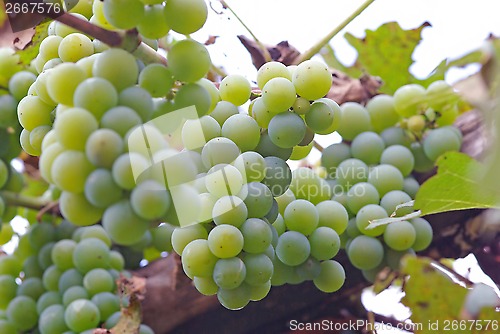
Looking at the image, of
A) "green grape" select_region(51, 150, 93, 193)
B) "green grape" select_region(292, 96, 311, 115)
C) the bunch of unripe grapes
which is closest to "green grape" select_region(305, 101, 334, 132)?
"green grape" select_region(292, 96, 311, 115)

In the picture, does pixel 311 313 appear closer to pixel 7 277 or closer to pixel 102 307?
pixel 102 307

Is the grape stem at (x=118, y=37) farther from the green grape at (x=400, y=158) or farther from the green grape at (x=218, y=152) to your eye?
the green grape at (x=400, y=158)

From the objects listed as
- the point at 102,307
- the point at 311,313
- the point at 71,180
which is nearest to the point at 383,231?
the point at 311,313

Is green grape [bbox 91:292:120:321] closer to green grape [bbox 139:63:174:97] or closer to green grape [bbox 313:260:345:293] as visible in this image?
green grape [bbox 313:260:345:293]

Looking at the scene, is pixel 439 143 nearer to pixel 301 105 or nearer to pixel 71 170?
pixel 301 105

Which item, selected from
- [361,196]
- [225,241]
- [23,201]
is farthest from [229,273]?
[23,201]

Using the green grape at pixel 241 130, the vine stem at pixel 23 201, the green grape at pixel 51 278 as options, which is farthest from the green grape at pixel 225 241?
the vine stem at pixel 23 201
